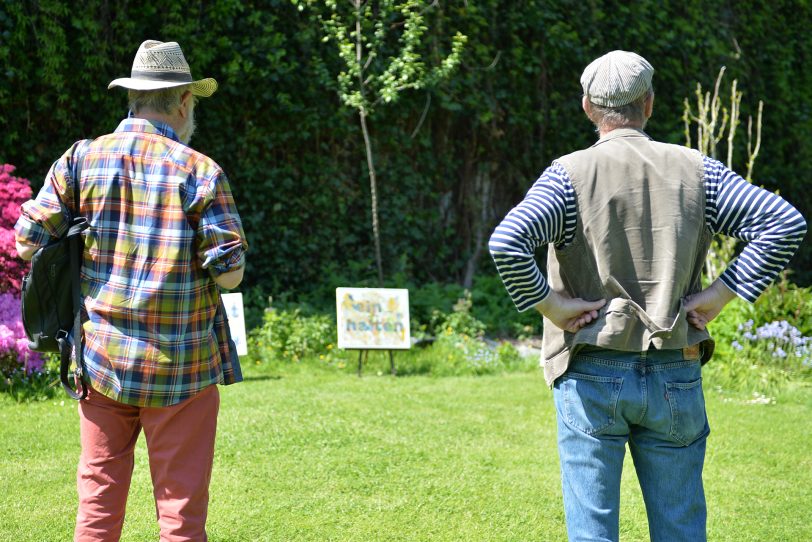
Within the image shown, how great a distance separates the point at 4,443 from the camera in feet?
16.5

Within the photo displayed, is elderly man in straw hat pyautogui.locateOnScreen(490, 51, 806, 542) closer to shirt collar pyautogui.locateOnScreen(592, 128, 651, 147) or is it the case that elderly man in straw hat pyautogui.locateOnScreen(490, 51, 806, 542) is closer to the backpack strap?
shirt collar pyautogui.locateOnScreen(592, 128, 651, 147)

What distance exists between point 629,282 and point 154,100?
57.9 inches

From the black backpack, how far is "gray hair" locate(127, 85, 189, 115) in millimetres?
256

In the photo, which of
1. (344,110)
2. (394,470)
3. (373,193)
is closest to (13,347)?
(394,470)

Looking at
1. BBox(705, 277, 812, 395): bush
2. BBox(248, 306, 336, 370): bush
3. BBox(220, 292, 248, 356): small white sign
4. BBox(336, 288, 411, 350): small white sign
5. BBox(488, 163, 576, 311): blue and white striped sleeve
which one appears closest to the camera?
BBox(488, 163, 576, 311): blue and white striped sleeve

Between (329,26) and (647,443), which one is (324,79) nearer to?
(329,26)

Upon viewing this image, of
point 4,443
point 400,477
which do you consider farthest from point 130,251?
point 4,443

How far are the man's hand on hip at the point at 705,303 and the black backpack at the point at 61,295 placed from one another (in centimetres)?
169

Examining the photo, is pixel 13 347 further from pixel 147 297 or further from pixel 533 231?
pixel 533 231

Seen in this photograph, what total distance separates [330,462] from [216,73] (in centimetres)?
497

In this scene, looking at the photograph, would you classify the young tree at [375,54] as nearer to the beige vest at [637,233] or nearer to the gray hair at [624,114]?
the gray hair at [624,114]

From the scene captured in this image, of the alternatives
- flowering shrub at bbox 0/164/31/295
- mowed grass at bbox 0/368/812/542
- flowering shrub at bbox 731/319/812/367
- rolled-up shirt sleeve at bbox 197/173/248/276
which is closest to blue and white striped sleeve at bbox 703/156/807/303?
rolled-up shirt sleeve at bbox 197/173/248/276

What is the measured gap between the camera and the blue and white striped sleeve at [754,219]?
2.43m

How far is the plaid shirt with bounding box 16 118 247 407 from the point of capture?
8.55ft
